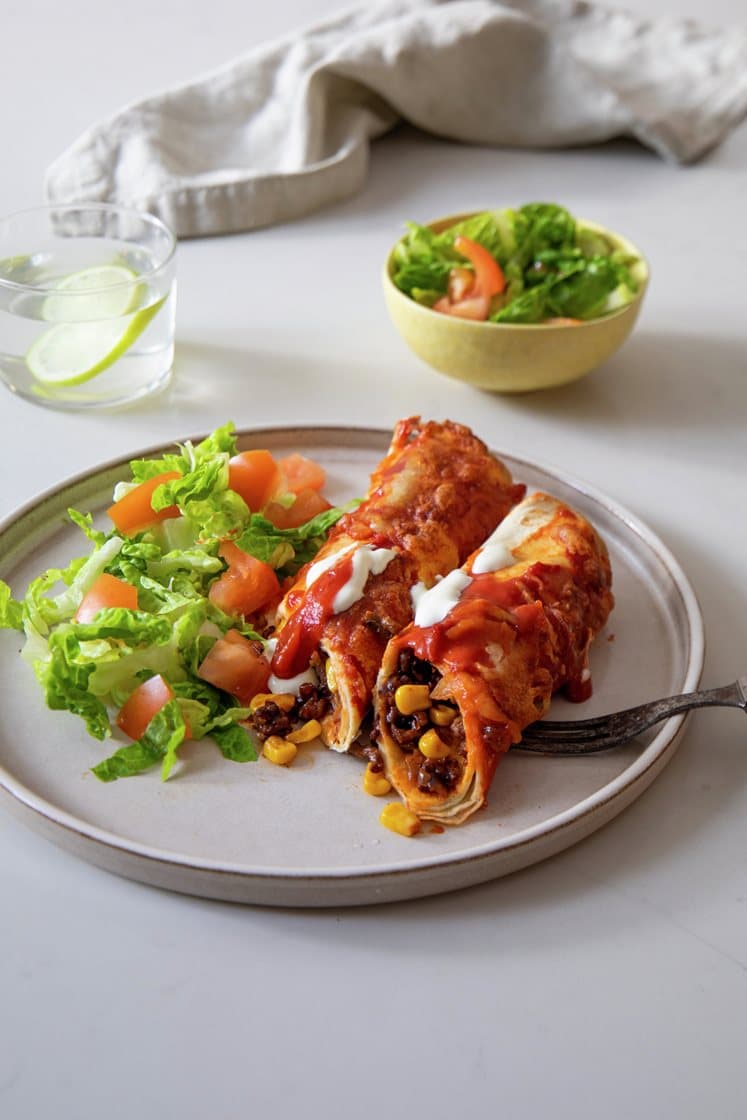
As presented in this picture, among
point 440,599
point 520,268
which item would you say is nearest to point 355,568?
point 440,599

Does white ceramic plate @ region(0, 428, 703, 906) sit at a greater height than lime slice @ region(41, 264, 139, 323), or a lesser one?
lesser

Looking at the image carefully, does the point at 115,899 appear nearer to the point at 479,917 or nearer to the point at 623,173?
the point at 479,917

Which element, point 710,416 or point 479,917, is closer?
point 479,917

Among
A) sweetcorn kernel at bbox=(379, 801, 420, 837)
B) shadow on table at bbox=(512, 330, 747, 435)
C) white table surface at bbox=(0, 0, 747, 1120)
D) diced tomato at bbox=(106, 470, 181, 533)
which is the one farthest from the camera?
shadow on table at bbox=(512, 330, 747, 435)

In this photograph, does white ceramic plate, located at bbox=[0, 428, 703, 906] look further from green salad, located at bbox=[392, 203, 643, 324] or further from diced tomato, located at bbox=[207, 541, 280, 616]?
green salad, located at bbox=[392, 203, 643, 324]

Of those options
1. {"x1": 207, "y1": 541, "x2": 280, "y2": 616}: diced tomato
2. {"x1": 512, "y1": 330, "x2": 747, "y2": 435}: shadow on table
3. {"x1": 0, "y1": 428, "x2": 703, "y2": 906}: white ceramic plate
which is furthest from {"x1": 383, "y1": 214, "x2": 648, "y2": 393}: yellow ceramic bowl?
{"x1": 207, "y1": 541, "x2": 280, "y2": 616}: diced tomato

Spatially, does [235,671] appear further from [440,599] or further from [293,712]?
[440,599]

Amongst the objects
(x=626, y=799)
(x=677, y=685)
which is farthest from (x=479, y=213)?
(x=626, y=799)
